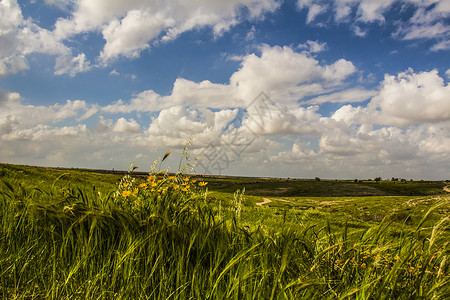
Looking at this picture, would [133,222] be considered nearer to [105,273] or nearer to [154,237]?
[154,237]

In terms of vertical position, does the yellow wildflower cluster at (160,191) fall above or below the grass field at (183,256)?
above

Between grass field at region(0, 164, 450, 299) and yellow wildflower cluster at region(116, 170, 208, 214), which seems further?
yellow wildflower cluster at region(116, 170, 208, 214)

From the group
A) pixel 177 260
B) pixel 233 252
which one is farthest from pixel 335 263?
pixel 177 260

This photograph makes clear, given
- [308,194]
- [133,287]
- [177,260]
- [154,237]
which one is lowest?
[308,194]

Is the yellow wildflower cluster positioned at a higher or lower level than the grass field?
higher

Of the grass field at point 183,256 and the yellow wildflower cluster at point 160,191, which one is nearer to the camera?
the grass field at point 183,256

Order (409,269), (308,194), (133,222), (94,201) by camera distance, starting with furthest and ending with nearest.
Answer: (308,194) → (94,201) → (133,222) → (409,269)

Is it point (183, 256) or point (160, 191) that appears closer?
point (183, 256)

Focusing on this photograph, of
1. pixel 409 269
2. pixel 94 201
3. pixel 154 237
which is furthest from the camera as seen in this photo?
pixel 94 201

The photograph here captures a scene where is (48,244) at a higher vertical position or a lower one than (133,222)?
lower

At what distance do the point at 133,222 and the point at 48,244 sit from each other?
1.31 m

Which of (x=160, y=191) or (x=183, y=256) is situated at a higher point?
(x=160, y=191)

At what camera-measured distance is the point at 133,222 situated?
3684 millimetres

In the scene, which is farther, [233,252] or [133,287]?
[233,252]
